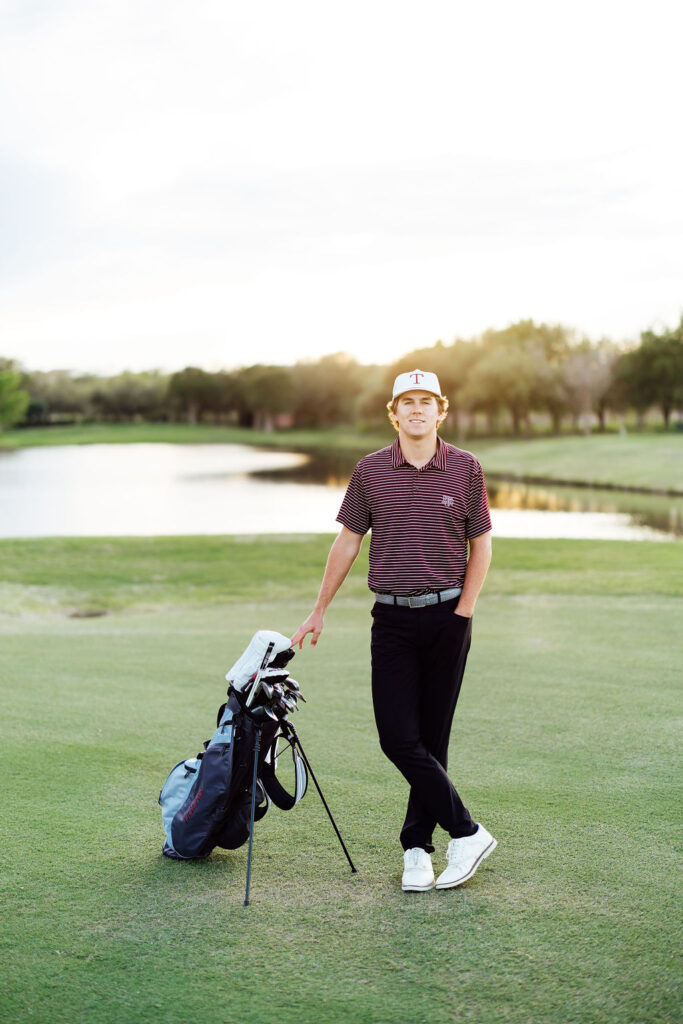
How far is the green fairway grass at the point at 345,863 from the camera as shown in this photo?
11.1 ft

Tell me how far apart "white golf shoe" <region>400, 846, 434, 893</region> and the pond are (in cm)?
2205

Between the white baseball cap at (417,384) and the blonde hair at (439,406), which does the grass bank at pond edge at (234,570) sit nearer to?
the blonde hair at (439,406)

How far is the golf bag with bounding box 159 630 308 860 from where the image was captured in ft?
13.9

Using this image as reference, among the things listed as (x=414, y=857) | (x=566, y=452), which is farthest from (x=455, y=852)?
(x=566, y=452)

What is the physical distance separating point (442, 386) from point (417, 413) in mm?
69888

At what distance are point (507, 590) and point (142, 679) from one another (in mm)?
8382

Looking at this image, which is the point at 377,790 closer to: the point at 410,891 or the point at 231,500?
the point at 410,891

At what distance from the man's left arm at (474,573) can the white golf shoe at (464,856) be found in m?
0.98

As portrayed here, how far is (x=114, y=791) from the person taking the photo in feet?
17.7

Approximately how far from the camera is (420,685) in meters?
4.31

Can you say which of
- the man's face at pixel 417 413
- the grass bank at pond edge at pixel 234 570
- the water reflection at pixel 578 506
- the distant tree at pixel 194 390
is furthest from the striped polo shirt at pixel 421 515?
the distant tree at pixel 194 390

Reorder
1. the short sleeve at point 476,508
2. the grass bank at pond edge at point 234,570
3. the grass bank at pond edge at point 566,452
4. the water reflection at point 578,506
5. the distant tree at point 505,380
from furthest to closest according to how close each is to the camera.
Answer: the distant tree at point 505,380 → the grass bank at pond edge at point 566,452 → the water reflection at point 578,506 → the grass bank at pond edge at point 234,570 → the short sleeve at point 476,508

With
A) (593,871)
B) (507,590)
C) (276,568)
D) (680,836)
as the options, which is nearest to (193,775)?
(593,871)

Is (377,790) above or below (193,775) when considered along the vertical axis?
below
